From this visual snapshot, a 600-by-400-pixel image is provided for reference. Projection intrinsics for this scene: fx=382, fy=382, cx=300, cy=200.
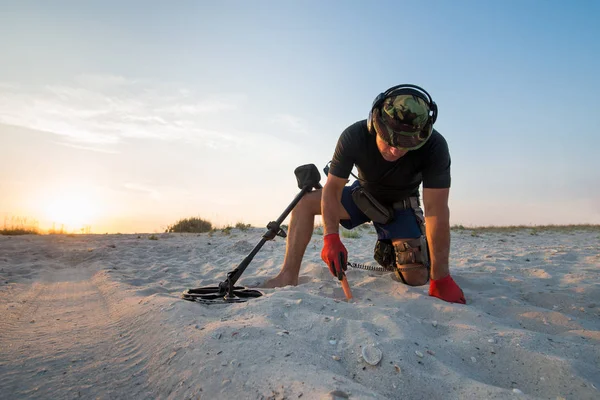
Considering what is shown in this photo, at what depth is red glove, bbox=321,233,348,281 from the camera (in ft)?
10.1

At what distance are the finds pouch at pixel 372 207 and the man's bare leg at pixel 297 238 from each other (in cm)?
41

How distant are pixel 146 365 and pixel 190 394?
41cm

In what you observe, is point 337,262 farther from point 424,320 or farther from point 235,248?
point 235,248

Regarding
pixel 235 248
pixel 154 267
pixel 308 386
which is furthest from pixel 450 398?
pixel 235 248

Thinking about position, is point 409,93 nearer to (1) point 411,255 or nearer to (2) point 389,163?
(2) point 389,163

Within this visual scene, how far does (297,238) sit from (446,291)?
57.8 inches

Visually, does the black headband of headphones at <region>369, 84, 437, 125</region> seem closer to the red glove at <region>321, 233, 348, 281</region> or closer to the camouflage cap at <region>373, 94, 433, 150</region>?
the camouflage cap at <region>373, 94, 433, 150</region>

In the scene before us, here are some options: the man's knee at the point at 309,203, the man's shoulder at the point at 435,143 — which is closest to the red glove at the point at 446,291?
the man's shoulder at the point at 435,143

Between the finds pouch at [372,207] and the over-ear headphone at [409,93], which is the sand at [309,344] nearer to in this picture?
the finds pouch at [372,207]

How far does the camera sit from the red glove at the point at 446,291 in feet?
9.92

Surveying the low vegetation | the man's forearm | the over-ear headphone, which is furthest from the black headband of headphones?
the low vegetation

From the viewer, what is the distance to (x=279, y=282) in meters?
3.71

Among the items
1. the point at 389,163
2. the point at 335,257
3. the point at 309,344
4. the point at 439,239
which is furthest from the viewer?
the point at 389,163

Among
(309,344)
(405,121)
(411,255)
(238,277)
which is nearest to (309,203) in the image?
(411,255)
